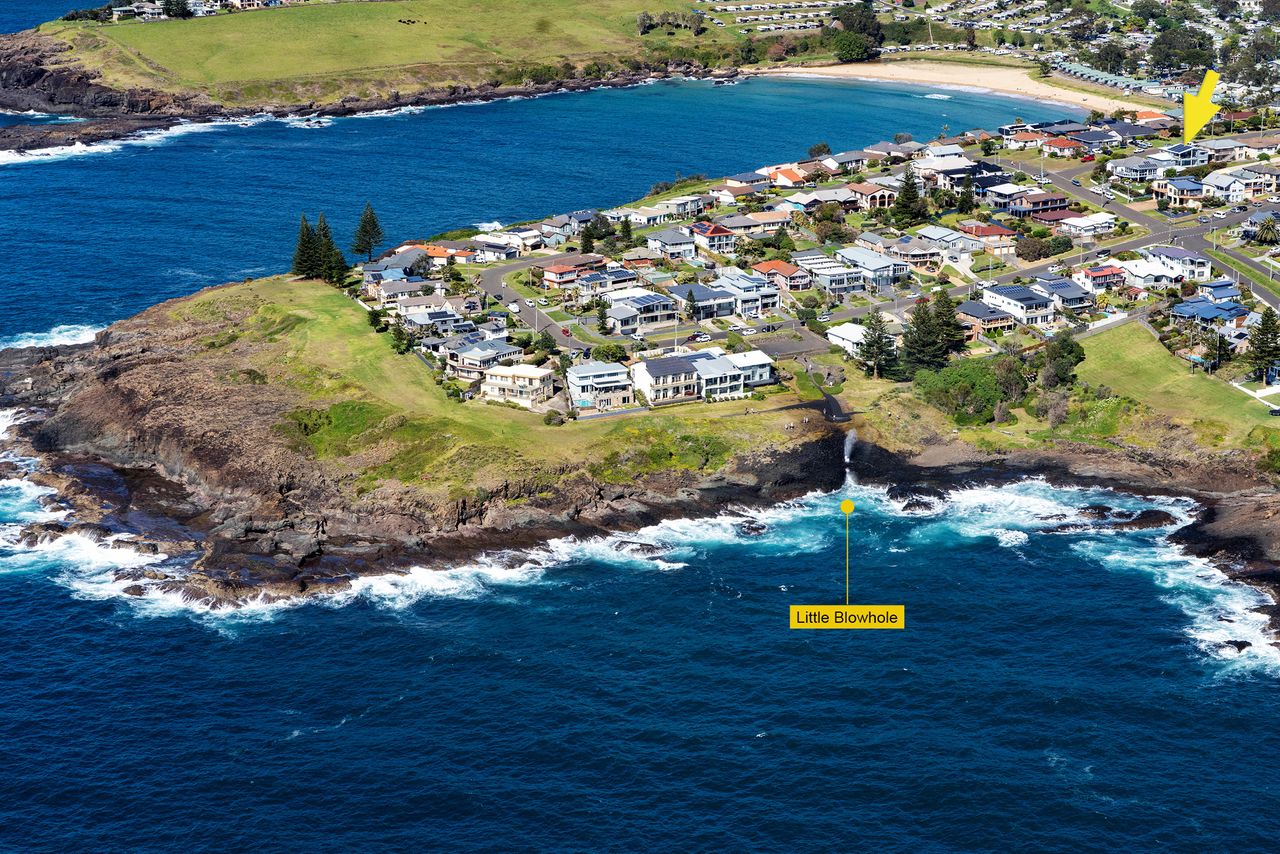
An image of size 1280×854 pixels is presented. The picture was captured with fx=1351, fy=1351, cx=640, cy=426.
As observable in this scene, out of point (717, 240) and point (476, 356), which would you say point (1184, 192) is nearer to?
point (717, 240)

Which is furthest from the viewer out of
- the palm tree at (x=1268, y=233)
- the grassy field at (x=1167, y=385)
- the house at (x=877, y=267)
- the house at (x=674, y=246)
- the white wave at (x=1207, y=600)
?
the house at (x=674, y=246)

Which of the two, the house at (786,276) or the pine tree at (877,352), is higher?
the house at (786,276)

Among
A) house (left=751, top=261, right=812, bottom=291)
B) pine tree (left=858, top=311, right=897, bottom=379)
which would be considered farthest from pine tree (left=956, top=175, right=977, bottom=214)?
pine tree (left=858, top=311, right=897, bottom=379)

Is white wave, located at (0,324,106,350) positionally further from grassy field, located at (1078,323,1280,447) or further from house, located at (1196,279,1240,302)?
house, located at (1196,279,1240,302)

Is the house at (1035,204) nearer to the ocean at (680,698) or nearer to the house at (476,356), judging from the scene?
the ocean at (680,698)

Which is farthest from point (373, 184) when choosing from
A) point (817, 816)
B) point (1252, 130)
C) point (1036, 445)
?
point (817, 816)

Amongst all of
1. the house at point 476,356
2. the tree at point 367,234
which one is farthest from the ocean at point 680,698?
the tree at point 367,234

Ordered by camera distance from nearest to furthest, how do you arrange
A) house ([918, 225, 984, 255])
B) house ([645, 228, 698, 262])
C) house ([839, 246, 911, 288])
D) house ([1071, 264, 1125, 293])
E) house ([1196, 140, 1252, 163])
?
house ([1071, 264, 1125, 293])
house ([839, 246, 911, 288])
house ([918, 225, 984, 255])
house ([645, 228, 698, 262])
house ([1196, 140, 1252, 163])
